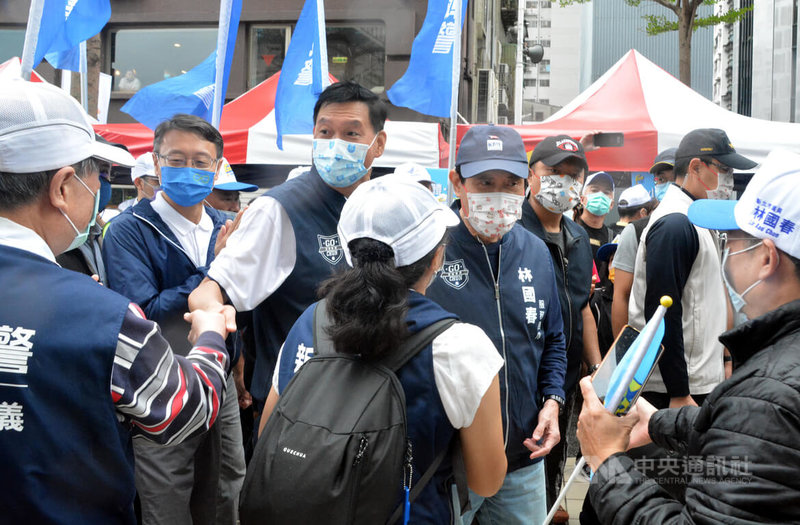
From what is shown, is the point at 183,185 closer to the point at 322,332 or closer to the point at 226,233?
the point at 226,233

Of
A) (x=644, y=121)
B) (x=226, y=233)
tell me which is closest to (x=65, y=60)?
(x=226, y=233)

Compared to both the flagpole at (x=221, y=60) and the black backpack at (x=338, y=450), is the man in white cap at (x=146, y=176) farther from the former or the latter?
the black backpack at (x=338, y=450)

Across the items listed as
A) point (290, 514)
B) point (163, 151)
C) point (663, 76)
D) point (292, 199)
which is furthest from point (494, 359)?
point (663, 76)

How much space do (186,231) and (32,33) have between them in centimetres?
172

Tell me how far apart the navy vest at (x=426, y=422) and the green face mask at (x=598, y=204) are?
495 centimetres

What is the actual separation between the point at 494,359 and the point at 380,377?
0.34m

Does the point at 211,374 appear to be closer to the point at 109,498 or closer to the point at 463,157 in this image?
the point at 109,498

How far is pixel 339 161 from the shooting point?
3.16 metres

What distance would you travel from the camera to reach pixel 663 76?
32.6ft

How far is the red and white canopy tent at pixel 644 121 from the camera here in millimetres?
8258

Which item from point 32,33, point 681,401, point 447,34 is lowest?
point 681,401

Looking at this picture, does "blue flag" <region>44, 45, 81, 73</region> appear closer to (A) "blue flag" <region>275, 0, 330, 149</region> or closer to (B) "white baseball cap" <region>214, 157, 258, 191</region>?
(B) "white baseball cap" <region>214, 157, 258, 191</region>

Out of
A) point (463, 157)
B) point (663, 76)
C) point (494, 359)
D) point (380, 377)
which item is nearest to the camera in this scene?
point (380, 377)

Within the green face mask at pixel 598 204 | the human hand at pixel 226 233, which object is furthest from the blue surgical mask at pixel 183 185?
the green face mask at pixel 598 204
